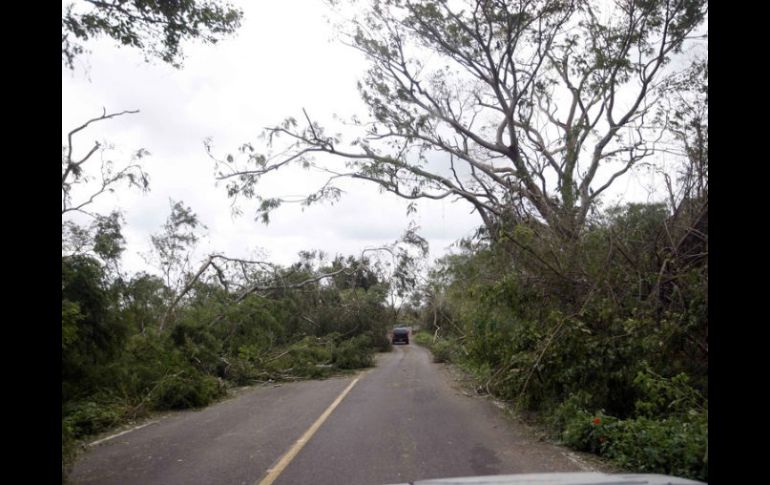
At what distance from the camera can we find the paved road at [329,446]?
6.61 meters

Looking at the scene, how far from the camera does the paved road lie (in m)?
6.61

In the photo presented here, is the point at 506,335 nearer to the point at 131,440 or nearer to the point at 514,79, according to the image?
the point at 131,440

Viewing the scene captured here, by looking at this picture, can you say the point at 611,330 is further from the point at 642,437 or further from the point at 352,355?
the point at 352,355

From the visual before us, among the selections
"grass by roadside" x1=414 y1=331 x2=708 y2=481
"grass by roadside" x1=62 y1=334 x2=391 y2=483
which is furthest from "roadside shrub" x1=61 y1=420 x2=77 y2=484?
"grass by roadside" x1=414 y1=331 x2=708 y2=481

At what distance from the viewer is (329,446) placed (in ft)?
26.3

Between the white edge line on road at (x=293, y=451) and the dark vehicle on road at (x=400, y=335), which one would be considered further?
the dark vehicle on road at (x=400, y=335)

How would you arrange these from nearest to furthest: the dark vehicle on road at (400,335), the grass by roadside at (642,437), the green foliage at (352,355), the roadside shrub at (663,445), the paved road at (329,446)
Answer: the roadside shrub at (663,445) → the grass by roadside at (642,437) → the paved road at (329,446) → the green foliage at (352,355) → the dark vehicle on road at (400,335)

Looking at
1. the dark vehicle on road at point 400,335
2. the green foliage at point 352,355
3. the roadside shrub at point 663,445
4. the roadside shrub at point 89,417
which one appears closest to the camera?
the roadside shrub at point 663,445

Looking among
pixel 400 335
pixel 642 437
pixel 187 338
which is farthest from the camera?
pixel 400 335

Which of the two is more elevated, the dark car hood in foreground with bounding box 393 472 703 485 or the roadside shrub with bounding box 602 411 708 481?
the dark car hood in foreground with bounding box 393 472 703 485

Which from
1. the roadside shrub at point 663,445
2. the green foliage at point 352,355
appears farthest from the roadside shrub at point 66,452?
the green foliage at point 352,355

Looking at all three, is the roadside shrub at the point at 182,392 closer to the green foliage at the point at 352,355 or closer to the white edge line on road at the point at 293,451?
the white edge line on road at the point at 293,451

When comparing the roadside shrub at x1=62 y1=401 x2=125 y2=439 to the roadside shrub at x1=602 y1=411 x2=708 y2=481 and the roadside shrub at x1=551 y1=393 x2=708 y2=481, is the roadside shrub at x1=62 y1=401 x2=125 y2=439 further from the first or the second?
the roadside shrub at x1=602 y1=411 x2=708 y2=481

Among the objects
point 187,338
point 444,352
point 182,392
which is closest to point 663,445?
point 182,392
